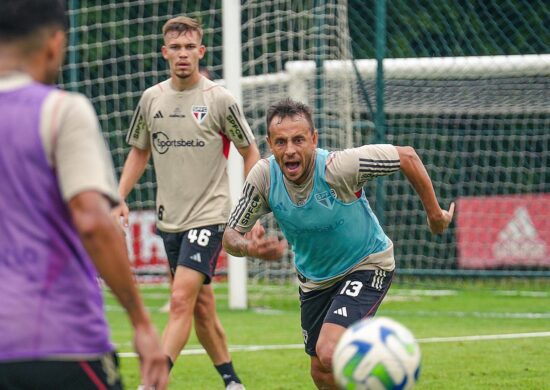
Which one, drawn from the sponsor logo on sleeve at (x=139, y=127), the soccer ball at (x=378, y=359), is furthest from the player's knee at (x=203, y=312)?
the soccer ball at (x=378, y=359)

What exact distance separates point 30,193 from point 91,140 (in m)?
0.23

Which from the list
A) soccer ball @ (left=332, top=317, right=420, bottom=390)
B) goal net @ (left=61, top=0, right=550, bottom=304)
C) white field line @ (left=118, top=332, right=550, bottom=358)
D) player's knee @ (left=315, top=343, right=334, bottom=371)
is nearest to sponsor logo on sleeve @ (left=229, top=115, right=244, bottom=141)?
player's knee @ (left=315, top=343, right=334, bottom=371)

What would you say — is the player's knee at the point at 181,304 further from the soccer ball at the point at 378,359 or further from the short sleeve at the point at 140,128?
the soccer ball at the point at 378,359

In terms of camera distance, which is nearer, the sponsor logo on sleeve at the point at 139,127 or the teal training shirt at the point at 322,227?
the teal training shirt at the point at 322,227

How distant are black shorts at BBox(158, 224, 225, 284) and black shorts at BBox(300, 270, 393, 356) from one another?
120cm

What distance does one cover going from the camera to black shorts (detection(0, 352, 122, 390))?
3121mm

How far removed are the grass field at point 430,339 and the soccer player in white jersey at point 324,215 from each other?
1.46 m

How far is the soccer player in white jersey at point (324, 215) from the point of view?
19.9ft

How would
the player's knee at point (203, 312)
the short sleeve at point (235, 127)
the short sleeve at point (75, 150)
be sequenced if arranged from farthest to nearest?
1. the short sleeve at point (235, 127)
2. the player's knee at point (203, 312)
3. the short sleeve at point (75, 150)

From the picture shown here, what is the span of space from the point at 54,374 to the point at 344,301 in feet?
10.2

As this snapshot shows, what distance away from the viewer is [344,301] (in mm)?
6098

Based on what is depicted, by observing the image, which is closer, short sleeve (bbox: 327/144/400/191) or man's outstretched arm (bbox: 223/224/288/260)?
man's outstretched arm (bbox: 223/224/288/260)

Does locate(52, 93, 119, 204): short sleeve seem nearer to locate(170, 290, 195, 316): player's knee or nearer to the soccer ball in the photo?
the soccer ball

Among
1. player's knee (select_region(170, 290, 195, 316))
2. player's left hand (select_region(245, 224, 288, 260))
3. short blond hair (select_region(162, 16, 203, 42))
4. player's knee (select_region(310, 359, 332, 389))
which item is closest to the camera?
player's left hand (select_region(245, 224, 288, 260))
